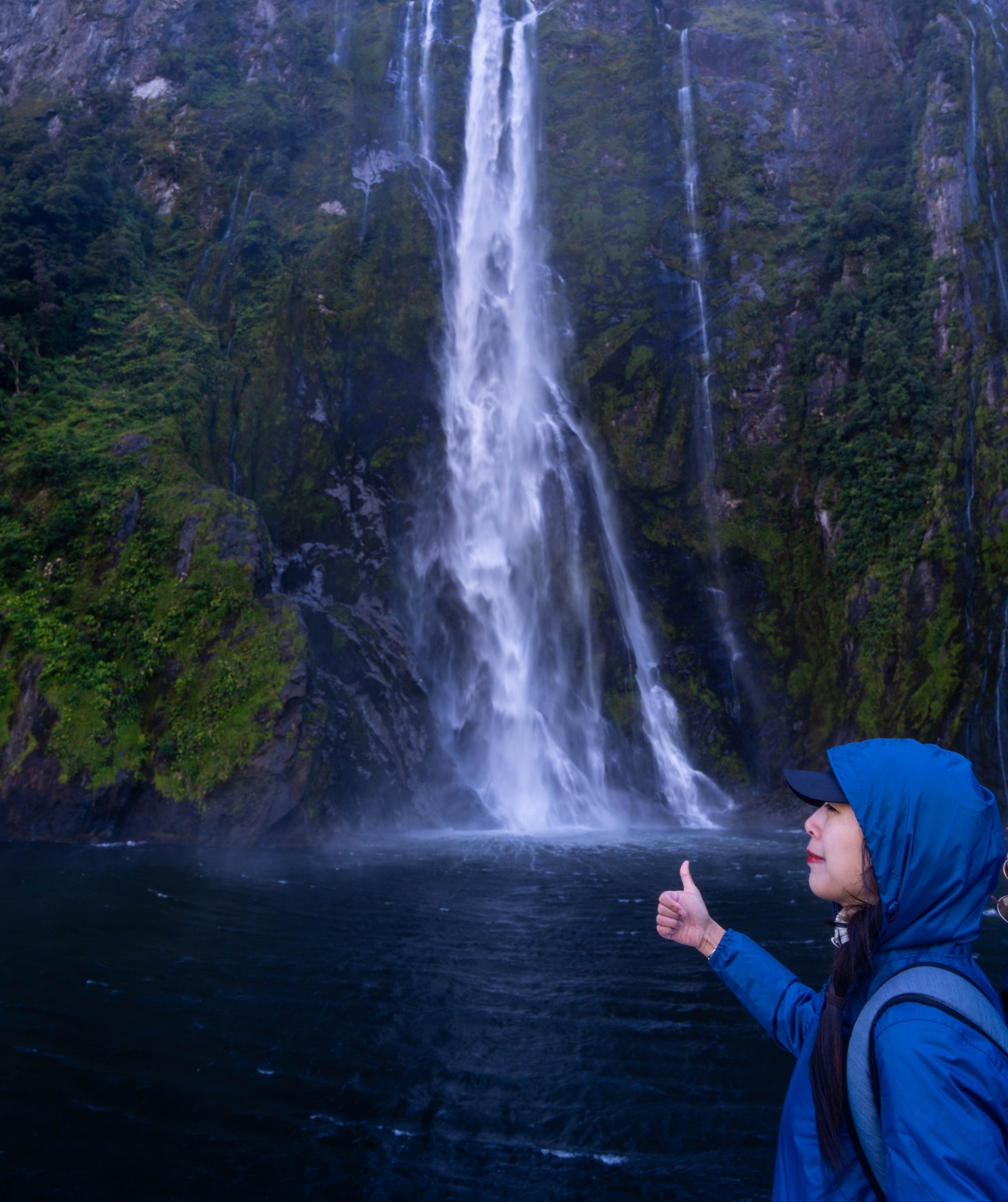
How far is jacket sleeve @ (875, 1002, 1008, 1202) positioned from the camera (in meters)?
1.20

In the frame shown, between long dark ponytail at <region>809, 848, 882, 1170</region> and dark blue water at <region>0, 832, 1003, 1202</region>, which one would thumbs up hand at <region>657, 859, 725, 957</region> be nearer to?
long dark ponytail at <region>809, 848, 882, 1170</region>

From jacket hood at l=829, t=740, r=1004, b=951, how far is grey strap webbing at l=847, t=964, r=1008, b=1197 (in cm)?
9

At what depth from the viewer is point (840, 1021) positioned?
156 centimetres

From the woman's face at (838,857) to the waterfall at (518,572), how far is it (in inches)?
603

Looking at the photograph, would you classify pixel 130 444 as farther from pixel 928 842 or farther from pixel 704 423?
pixel 928 842

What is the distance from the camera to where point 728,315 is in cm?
Result: 2114

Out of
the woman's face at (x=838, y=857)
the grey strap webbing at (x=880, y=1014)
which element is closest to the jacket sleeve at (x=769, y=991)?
the woman's face at (x=838, y=857)

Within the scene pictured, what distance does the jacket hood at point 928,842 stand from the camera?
4.69 ft

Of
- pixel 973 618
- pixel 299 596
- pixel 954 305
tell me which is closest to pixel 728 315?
pixel 954 305

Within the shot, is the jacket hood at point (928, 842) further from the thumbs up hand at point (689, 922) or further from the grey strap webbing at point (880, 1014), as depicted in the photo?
the thumbs up hand at point (689, 922)

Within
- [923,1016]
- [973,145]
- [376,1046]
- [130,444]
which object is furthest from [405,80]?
[923,1016]

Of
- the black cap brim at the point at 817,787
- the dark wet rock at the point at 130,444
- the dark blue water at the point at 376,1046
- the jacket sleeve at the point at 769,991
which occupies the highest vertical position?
the dark wet rock at the point at 130,444

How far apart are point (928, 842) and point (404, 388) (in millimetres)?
20240

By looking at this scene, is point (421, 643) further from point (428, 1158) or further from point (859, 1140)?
point (859, 1140)
